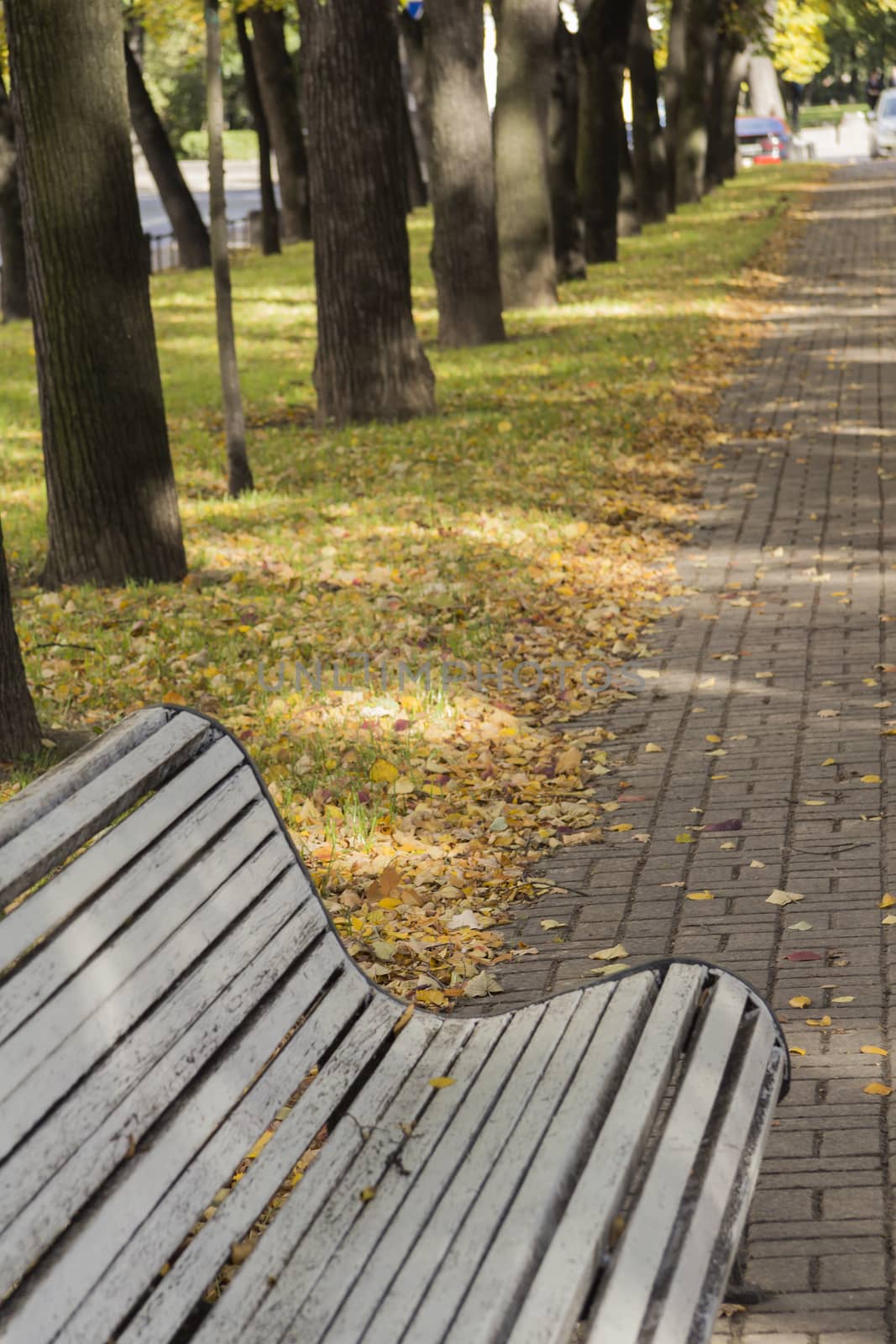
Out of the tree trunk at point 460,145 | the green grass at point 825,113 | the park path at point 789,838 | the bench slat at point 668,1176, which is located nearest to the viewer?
the bench slat at point 668,1176

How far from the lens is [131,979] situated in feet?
8.53

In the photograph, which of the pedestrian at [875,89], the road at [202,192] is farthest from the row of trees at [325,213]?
the pedestrian at [875,89]

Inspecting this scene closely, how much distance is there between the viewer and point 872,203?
118 ft

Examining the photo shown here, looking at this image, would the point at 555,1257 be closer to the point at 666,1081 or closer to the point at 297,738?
the point at 666,1081

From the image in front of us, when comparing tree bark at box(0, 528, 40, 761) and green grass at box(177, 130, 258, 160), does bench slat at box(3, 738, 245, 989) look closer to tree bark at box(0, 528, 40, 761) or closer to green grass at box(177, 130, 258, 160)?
tree bark at box(0, 528, 40, 761)

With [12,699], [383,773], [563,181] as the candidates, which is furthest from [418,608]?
[563,181]

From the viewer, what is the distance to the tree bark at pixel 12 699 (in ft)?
19.2

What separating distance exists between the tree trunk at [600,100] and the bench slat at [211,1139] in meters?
21.3

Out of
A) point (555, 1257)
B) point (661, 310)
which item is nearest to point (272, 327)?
point (661, 310)

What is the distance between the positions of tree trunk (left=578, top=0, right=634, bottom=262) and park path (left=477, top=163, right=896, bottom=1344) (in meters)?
13.3

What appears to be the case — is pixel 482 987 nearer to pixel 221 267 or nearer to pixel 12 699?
pixel 12 699

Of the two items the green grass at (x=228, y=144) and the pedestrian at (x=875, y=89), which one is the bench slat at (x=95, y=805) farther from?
the pedestrian at (x=875, y=89)

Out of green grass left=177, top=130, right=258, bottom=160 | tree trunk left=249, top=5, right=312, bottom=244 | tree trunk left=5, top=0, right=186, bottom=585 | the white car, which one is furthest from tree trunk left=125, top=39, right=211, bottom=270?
green grass left=177, top=130, right=258, bottom=160

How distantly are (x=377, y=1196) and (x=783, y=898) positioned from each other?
7.52 ft
